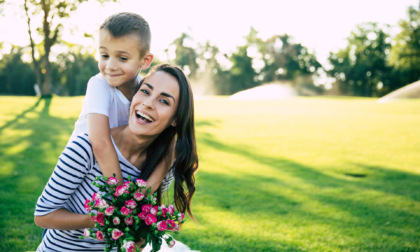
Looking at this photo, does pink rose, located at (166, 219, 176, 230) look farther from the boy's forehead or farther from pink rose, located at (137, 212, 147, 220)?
the boy's forehead

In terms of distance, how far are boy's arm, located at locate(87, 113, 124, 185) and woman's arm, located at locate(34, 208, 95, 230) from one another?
0.31m

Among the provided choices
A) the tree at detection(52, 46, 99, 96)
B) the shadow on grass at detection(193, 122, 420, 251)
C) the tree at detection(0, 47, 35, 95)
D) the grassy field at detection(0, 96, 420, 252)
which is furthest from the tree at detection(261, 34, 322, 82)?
the shadow on grass at detection(193, 122, 420, 251)

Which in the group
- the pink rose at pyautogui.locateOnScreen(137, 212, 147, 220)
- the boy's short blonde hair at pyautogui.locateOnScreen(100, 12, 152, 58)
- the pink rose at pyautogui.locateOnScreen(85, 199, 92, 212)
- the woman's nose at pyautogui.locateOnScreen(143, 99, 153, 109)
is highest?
the boy's short blonde hair at pyautogui.locateOnScreen(100, 12, 152, 58)

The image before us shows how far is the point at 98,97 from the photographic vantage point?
2.92 meters

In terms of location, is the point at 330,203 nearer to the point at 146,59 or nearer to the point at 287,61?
the point at 146,59

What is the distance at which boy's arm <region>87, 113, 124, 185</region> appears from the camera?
2295mm

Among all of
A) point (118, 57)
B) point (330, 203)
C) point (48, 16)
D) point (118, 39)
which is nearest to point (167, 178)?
point (118, 57)

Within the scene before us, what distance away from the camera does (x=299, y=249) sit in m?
4.47

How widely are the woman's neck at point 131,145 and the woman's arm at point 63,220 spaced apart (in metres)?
0.55

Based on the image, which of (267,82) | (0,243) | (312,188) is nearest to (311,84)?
(267,82)

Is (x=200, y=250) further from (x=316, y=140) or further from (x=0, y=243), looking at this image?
(x=316, y=140)

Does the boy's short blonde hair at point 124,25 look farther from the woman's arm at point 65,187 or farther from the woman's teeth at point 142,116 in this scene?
the woman's arm at point 65,187

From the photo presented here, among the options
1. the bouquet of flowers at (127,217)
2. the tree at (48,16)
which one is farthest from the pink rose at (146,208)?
the tree at (48,16)

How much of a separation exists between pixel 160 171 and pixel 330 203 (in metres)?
4.46
